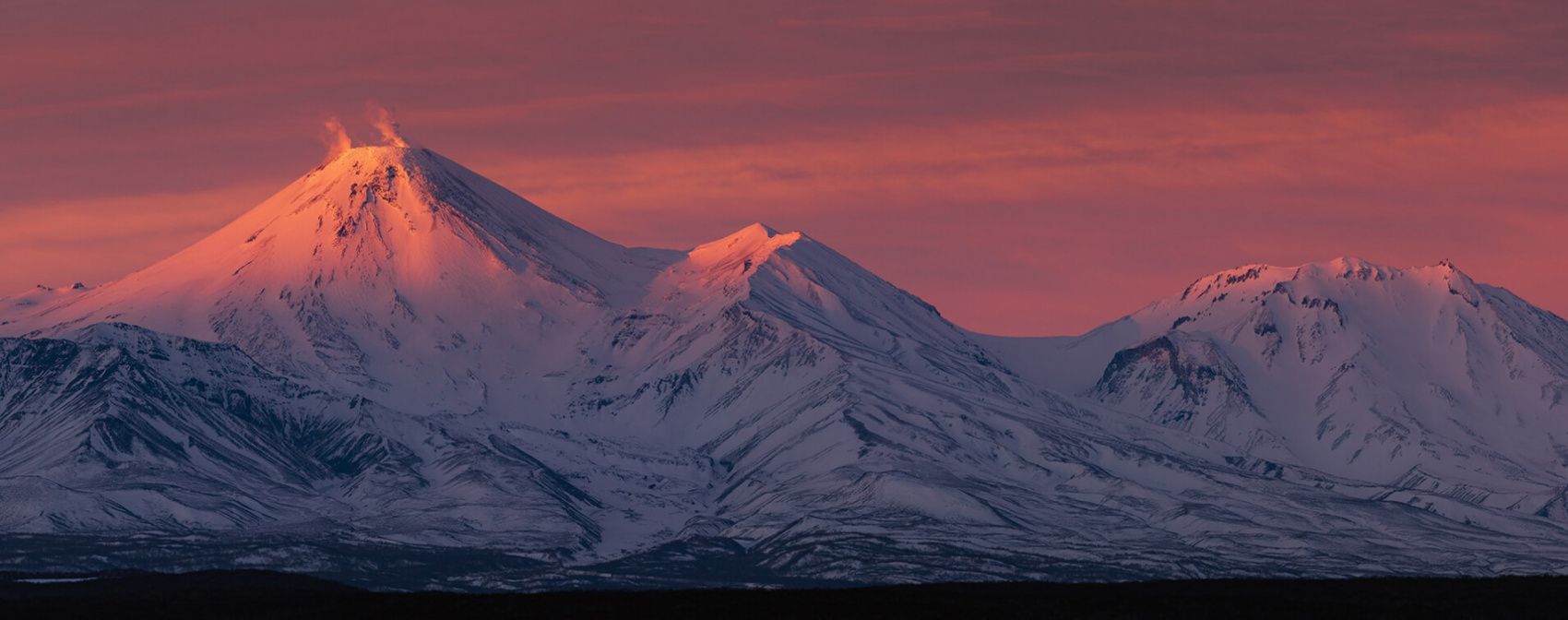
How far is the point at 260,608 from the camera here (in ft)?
487

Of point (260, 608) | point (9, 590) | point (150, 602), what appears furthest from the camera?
point (9, 590)

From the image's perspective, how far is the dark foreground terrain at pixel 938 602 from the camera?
13575 centimetres

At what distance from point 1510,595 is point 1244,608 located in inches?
554

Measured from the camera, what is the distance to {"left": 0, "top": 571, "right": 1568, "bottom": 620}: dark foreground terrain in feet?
445


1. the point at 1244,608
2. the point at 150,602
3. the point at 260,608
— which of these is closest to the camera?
the point at 1244,608

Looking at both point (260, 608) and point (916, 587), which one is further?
point (916, 587)

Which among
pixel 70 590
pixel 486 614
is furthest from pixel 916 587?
pixel 70 590

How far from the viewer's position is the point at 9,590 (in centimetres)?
17200

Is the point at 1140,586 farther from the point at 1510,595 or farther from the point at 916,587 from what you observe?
the point at 1510,595

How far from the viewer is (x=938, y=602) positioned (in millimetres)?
143000

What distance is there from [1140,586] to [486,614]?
40.2m

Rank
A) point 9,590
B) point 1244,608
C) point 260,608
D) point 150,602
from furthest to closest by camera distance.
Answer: point 9,590
point 150,602
point 260,608
point 1244,608

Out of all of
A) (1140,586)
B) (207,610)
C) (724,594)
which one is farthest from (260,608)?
(1140,586)

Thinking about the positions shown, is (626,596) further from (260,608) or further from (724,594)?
(260,608)
